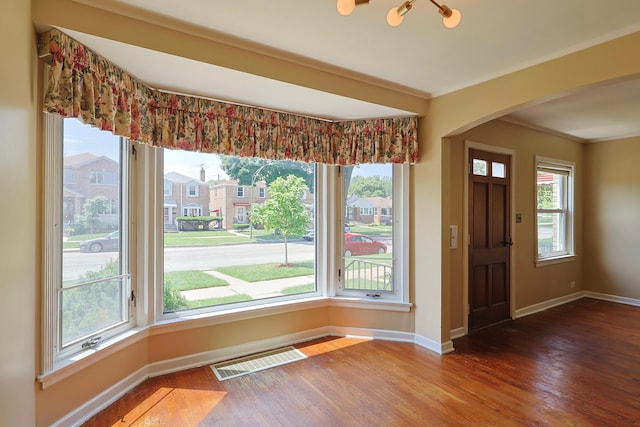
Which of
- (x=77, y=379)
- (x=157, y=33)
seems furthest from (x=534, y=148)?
(x=77, y=379)

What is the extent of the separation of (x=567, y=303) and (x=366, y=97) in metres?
4.61

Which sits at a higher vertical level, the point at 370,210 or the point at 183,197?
the point at 183,197

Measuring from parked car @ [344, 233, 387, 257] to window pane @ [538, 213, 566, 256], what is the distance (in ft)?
9.06

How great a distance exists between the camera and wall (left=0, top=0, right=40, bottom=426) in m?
1.39

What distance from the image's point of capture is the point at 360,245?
367cm

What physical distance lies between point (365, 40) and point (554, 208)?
14.8 ft

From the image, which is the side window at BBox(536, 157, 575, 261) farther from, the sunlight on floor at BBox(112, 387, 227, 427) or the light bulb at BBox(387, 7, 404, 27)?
the sunlight on floor at BBox(112, 387, 227, 427)

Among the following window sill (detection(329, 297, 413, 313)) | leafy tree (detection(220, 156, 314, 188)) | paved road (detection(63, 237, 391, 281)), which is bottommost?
window sill (detection(329, 297, 413, 313))

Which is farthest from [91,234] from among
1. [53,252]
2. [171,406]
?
[171,406]

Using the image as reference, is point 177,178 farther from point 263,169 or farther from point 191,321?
point 191,321

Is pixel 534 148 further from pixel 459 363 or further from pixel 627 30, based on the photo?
pixel 459 363

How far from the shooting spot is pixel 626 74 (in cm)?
208

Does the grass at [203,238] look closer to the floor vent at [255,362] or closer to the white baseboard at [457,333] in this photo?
the floor vent at [255,362]

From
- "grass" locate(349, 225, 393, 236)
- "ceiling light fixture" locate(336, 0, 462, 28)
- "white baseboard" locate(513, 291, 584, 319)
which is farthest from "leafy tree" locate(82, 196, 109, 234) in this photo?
"white baseboard" locate(513, 291, 584, 319)
